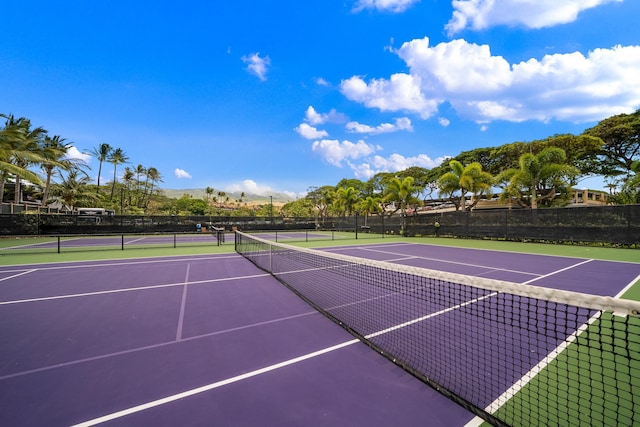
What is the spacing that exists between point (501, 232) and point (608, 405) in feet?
66.9

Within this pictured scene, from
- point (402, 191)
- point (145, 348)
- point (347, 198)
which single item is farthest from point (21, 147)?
point (347, 198)

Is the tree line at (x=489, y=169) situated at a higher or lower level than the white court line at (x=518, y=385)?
higher

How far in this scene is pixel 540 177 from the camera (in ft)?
73.8

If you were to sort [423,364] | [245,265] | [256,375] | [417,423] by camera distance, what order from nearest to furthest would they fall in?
[417,423], [256,375], [423,364], [245,265]

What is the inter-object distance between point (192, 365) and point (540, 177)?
1084 inches

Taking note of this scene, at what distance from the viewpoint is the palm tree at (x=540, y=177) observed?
21.9 metres

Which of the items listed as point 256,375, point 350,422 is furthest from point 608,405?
point 256,375

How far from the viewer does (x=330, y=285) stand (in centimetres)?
713

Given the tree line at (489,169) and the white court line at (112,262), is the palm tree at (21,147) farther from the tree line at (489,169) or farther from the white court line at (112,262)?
the white court line at (112,262)

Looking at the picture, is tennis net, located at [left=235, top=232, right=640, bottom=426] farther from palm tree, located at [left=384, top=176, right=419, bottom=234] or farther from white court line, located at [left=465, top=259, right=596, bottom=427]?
palm tree, located at [left=384, top=176, right=419, bottom=234]

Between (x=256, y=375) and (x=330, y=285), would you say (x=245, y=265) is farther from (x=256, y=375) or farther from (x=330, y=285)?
(x=256, y=375)

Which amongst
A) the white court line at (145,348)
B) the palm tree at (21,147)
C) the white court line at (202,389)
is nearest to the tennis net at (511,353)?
the white court line at (202,389)

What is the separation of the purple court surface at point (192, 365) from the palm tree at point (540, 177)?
64.7ft

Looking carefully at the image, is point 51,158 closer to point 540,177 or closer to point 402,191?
point 402,191
